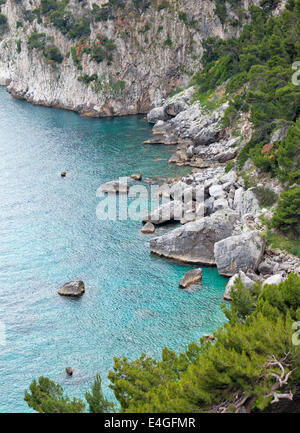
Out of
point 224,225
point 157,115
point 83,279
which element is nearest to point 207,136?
point 157,115

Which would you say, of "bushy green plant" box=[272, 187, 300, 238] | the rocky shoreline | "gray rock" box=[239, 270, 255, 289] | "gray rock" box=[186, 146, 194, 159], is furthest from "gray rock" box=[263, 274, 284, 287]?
"gray rock" box=[186, 146, 194, 159]

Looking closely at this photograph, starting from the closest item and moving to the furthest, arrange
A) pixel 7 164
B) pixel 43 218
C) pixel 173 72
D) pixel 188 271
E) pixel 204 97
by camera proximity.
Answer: pixel 188 271, pixel 43 218, pixel 7 164, pixel 204 97, pixel 173 72

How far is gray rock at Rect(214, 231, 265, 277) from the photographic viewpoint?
39156mm

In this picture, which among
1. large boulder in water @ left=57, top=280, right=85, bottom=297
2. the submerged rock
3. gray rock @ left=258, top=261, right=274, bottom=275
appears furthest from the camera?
the submerged rock

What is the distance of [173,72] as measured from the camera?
96.6m

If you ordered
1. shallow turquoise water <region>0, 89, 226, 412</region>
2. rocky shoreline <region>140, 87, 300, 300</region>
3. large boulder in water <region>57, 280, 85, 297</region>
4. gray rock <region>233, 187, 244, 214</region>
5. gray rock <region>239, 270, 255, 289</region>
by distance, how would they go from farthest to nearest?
gray rock <region>233, 187, 244, 214</region> < large boulder in water <region>57, 280, 85, 297</region> < rocky shoreline <region>140, 87, 300, 300</region> < gray rock <region>239, 270, 255, 289</region> < shallow turquoise water <region>0, 89, 226, 412</region>

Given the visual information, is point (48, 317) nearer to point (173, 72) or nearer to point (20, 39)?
point (173, 72)

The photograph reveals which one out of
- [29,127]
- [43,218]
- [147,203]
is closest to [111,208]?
[147,203]

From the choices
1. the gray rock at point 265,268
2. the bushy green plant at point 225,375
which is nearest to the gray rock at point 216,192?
the gray rock at point 265,268

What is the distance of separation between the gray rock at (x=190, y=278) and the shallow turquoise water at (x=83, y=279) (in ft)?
2.19

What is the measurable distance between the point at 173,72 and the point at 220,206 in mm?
56603

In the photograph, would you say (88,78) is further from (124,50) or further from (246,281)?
(246,281)

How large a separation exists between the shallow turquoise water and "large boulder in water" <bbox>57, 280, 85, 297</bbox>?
1.71 feet

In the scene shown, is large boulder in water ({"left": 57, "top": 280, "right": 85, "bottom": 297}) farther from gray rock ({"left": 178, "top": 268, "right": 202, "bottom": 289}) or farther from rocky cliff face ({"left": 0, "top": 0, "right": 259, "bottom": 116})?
rocky cliff face ({"left": 0, "top": 0, "right": 259, "bottom": 116})
